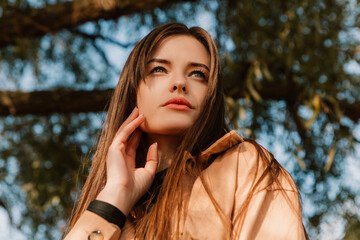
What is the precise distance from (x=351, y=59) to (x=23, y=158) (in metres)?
1.97

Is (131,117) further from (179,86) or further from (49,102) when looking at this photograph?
(49,102)

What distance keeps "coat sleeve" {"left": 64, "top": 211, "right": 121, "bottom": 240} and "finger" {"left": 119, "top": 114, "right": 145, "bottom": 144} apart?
29 cm

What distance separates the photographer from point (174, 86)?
65.4 inches

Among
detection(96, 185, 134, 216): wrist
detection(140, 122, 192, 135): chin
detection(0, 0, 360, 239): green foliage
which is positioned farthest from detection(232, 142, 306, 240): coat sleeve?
detection(0, 0, 360, 239): green foliage

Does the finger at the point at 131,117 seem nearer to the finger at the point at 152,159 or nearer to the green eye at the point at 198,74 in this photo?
the finger at the point at 152,159

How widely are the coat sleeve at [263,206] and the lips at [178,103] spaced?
9.3 inches

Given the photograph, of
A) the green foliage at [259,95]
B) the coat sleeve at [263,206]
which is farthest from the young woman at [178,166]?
the green foliage at [259,95]

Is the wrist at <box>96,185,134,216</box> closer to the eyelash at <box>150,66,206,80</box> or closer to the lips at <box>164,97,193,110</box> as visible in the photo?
the lips at <box>164,97,193,110</box>

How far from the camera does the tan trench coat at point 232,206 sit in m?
1.41

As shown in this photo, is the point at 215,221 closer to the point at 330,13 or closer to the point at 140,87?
the point at 140,87

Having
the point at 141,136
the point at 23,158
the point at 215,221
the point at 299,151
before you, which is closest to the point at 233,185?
the point at 215,221

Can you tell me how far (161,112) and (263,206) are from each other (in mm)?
429

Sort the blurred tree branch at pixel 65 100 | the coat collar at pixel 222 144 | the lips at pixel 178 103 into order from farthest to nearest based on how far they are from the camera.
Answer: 1. the blurred tree branch at pixel 65 100
2. the lips at pixel 178 103
3. the coat collar at pixel 222 144

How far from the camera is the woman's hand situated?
5.14 ft
